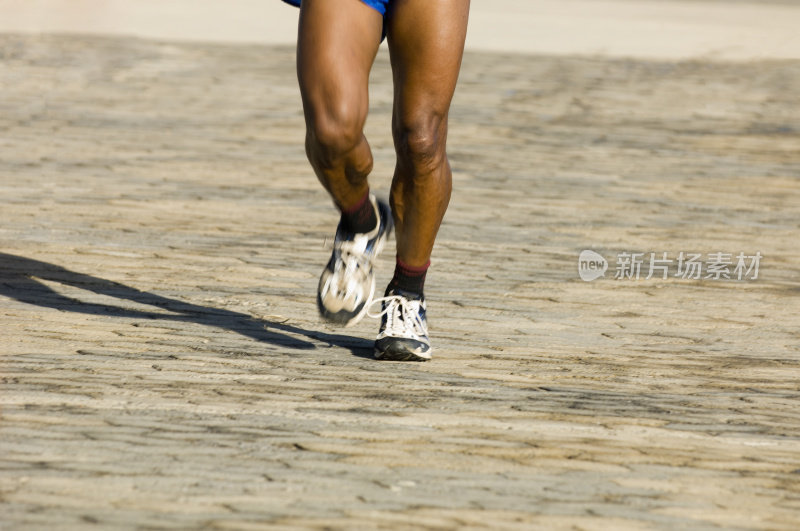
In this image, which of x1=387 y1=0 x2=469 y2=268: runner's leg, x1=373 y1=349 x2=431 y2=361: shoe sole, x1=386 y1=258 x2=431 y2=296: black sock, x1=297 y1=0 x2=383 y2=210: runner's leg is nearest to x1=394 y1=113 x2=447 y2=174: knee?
x1=387 y1=0 x2=469 y2=268: runner's leg

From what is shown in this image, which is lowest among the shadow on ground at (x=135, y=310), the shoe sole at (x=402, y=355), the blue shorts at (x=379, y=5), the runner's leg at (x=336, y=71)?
the shadow on ground at (x=135, y=310)

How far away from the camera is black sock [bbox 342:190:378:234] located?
13.4ft

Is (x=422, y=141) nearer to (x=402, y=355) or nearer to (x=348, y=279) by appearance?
(x=348, y=279)

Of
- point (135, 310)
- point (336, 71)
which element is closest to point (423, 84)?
point (336, 71)

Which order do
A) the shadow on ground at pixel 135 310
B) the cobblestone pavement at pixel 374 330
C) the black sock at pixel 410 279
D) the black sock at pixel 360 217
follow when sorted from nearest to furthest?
the cobblestone pavement at pixel 374 330
the black sock at pixel 360 217
the black sock at pixel 410 279
the shadow on ground at pixel 135 310

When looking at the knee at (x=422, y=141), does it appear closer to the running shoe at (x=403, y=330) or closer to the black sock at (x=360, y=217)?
the black sock at (x=360, y=217)

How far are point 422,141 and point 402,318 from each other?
587 mm

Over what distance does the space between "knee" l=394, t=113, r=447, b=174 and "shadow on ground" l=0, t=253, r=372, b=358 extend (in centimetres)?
66

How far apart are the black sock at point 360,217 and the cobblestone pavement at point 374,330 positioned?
0.43 meters

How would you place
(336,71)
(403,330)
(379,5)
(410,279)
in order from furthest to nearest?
1. (410,279)
2. (403,330)
3. (379,5)
4. (336,71)

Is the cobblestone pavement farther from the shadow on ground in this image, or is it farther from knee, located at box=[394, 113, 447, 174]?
knee, located at box=[394, 113, 447, 174]

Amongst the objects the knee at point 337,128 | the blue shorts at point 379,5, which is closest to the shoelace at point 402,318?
the knee at point 337,128

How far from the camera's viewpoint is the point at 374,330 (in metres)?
4.75

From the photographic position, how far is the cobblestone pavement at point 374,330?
9.24 ft
